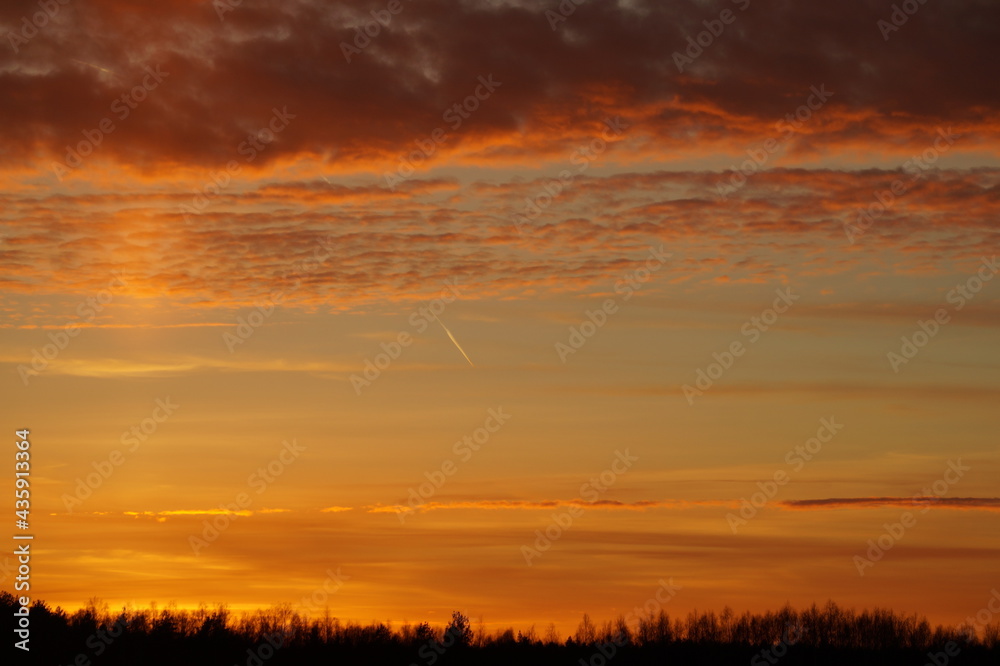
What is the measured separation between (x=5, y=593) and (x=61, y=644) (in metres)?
4.45

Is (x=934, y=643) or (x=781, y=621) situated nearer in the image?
(x=934, y=643)

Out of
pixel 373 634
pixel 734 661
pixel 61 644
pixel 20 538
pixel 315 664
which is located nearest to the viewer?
pixel 20 538

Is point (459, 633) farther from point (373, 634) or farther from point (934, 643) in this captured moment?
point (934, 643)

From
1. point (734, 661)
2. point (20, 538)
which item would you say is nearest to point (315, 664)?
point (734, 661)

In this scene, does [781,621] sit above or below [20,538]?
above

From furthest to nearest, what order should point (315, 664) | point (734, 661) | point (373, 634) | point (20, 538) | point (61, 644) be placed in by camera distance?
point (734, 661) → point (373, 634) → point (315, 664) → point (61, 644) → point (20, 538)

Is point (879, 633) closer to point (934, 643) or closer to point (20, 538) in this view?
point (934, 643)

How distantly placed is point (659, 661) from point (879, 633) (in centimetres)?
2046

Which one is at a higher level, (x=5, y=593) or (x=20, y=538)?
(x=5, y=593)

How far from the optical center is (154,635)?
70.8 meters

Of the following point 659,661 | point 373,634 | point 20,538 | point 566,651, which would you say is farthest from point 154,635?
point 20,538

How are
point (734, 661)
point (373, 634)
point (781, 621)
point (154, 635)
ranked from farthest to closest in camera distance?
point (781, 621) → point (734, 661) → point (373, 634) → point (154, 635)

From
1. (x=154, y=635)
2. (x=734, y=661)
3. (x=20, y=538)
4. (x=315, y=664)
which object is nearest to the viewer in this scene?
(x=20, y=538)

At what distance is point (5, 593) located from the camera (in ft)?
206
